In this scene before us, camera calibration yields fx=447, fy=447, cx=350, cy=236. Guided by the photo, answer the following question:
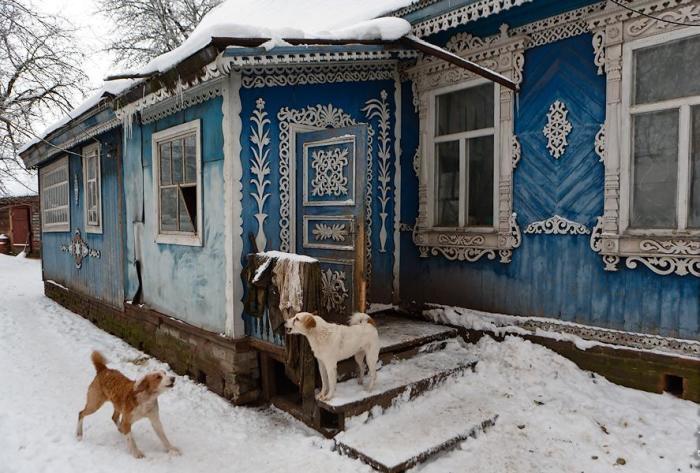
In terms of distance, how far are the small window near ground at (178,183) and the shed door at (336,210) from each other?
144cm

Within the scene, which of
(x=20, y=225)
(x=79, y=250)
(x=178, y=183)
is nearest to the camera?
(x=178, y=183)

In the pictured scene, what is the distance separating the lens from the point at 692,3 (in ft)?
12.2

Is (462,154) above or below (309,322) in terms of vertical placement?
Answer: above

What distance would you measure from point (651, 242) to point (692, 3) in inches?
79.4

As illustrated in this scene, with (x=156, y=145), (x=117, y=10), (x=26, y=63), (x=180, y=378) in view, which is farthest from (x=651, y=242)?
(x=117, y=10)

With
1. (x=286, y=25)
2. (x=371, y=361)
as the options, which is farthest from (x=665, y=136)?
(x=286, y=25)

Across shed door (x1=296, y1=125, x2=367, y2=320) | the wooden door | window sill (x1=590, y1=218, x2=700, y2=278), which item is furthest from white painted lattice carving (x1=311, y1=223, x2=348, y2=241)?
the wooden door

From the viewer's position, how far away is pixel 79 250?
9523 mm

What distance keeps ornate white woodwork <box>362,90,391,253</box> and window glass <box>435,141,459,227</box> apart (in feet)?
2.12

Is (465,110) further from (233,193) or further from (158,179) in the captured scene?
(158,179)

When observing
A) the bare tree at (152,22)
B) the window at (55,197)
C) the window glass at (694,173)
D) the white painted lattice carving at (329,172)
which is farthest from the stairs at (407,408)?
the bare tree at (152,22)

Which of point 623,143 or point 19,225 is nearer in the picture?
point 623,143

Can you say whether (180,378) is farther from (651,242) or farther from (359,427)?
(651,242)

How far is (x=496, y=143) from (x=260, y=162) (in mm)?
2639
